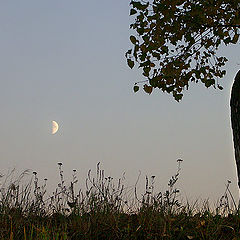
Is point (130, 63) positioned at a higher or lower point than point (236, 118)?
higher

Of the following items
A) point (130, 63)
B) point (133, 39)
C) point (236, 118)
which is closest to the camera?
point (130, 63)

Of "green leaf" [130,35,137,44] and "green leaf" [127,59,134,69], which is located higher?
"green leaf" [130,35,137,44]

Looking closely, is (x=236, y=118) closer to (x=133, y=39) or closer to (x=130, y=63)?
(x=130, y=63)

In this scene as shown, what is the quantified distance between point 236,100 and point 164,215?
317cm

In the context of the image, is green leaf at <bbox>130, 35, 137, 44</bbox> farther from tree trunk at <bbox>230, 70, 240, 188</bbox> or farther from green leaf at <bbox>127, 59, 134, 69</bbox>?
tree trunk at <bbox>230, 70, 240, 188</bbox>

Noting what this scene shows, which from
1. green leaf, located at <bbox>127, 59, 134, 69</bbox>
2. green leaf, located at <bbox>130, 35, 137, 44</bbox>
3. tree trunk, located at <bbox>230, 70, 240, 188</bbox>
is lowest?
tree trunk, located at <bbox>230, 70, 240, 188</bbox>

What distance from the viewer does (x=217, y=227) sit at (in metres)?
7.43

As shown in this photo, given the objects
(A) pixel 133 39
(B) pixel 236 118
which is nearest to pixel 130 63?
(A) pixel 133 39

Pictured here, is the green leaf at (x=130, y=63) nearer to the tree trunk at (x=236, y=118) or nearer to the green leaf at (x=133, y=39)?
the green leaf at (x=133, y=39)

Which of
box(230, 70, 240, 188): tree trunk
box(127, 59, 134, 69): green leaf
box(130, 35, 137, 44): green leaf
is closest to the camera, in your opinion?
box(127, 59, 134, 69): green leaf

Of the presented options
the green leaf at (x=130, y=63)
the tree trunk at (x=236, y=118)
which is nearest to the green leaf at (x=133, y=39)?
the green leaf at (x=130, y=63)

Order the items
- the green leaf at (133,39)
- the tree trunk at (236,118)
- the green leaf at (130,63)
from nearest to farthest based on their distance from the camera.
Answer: the green leaf at (130,63), the green leaf at (133,39), the tree trunk at (236,118)

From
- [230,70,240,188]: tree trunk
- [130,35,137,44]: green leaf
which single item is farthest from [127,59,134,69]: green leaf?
[230,70,240,188]: tree trunk

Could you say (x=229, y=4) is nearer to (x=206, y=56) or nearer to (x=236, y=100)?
(x=206, y=56)
